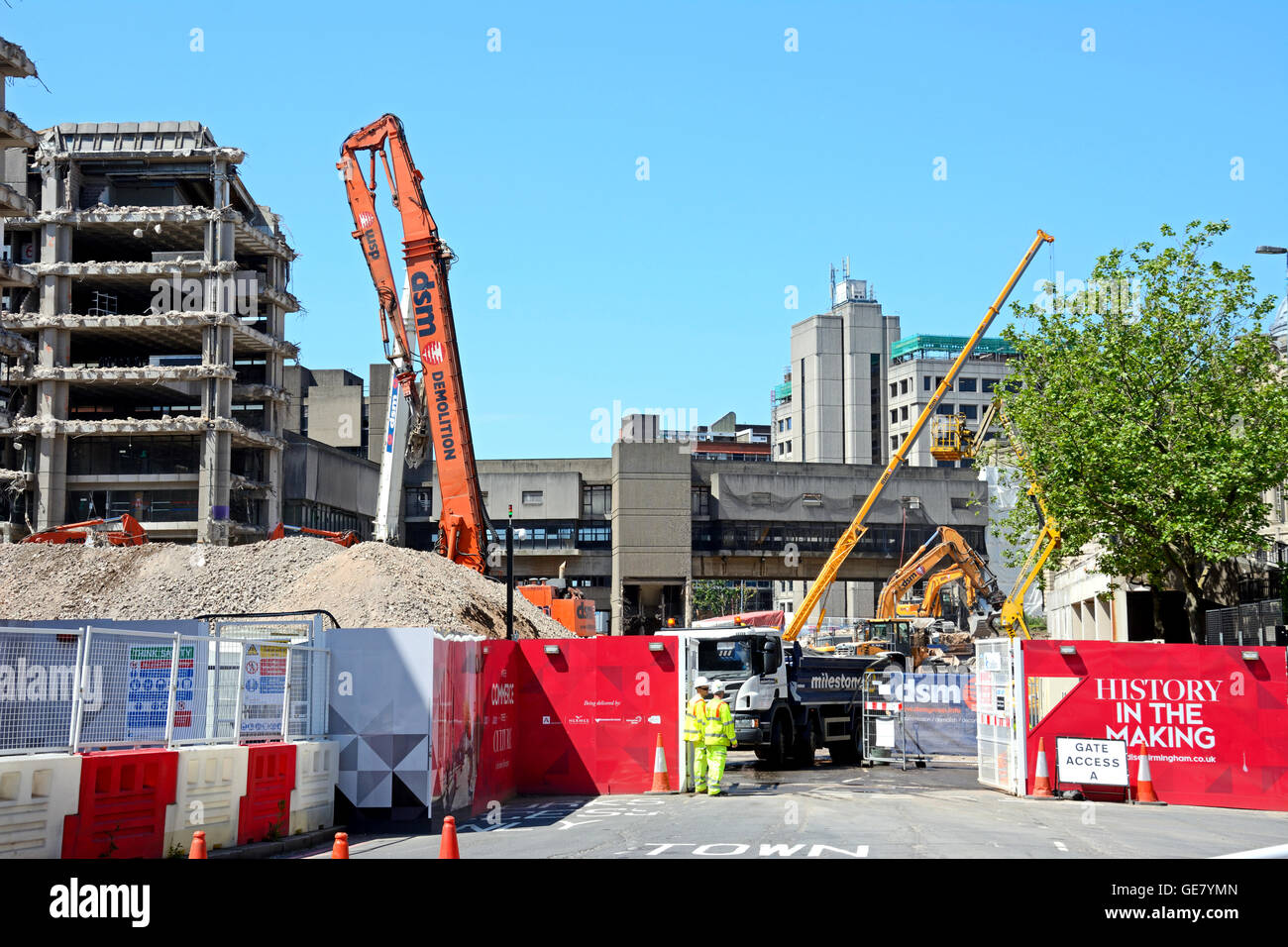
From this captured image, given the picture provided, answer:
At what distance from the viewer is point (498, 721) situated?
831 inches

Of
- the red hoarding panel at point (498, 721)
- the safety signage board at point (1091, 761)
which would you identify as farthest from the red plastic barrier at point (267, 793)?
the safety signage board at point (1091, 761)

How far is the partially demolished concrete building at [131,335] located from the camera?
75.4 metres

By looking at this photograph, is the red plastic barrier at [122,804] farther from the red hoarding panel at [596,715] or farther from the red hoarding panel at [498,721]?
the red hoarding panel at [596,715]

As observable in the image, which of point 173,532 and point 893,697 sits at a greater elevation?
point 173,532

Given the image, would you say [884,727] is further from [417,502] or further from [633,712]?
[417,502]

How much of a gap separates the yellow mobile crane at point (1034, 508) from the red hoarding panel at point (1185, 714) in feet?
45.9

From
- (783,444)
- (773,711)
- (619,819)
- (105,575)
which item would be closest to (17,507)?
(105,575)

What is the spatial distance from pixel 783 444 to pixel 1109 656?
130 metres

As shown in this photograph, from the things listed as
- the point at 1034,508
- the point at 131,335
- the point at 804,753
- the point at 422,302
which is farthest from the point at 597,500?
the point at 804,753

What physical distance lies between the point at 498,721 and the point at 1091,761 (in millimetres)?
9398

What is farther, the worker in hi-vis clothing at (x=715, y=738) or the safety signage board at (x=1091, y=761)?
the worker in hi-vis clothing at (x=715, y=738)

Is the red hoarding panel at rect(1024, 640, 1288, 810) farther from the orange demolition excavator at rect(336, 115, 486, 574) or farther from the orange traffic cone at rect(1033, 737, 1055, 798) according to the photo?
the orange demolition excavator at rect(336, 115, 486, 574)
